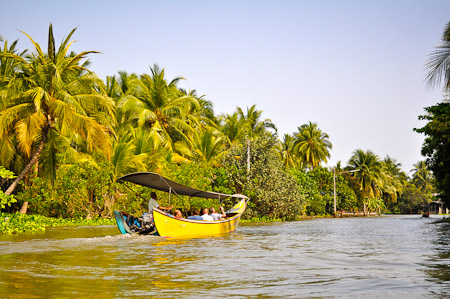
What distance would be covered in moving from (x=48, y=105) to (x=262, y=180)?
18948mm

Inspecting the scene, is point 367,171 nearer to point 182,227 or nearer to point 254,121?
point 254,121

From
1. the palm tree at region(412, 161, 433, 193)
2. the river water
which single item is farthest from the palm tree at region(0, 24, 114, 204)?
the palm tree at region(412, 161, 433, 193)

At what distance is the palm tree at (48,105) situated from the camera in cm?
2525

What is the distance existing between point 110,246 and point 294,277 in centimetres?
832

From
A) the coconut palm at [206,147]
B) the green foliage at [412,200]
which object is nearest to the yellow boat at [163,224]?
the coconut palm at [206,147]

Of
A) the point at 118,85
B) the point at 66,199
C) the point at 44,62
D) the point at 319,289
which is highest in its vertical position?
the point at 118,85

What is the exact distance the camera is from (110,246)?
16.2 meters

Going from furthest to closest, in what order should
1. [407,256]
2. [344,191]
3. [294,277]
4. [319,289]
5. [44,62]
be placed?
[344,191]
[44,62]
[407,256]
[294,277]
[319,289]

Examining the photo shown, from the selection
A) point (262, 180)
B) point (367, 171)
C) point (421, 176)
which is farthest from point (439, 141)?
point (421, 176)

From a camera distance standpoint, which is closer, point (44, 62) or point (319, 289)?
point (319, 289)

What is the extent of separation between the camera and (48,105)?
84.9 feet

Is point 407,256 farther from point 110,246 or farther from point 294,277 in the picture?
point 110,246

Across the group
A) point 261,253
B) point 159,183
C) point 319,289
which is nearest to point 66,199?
point 159,183

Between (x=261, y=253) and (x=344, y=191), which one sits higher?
(x=344, y=191)
